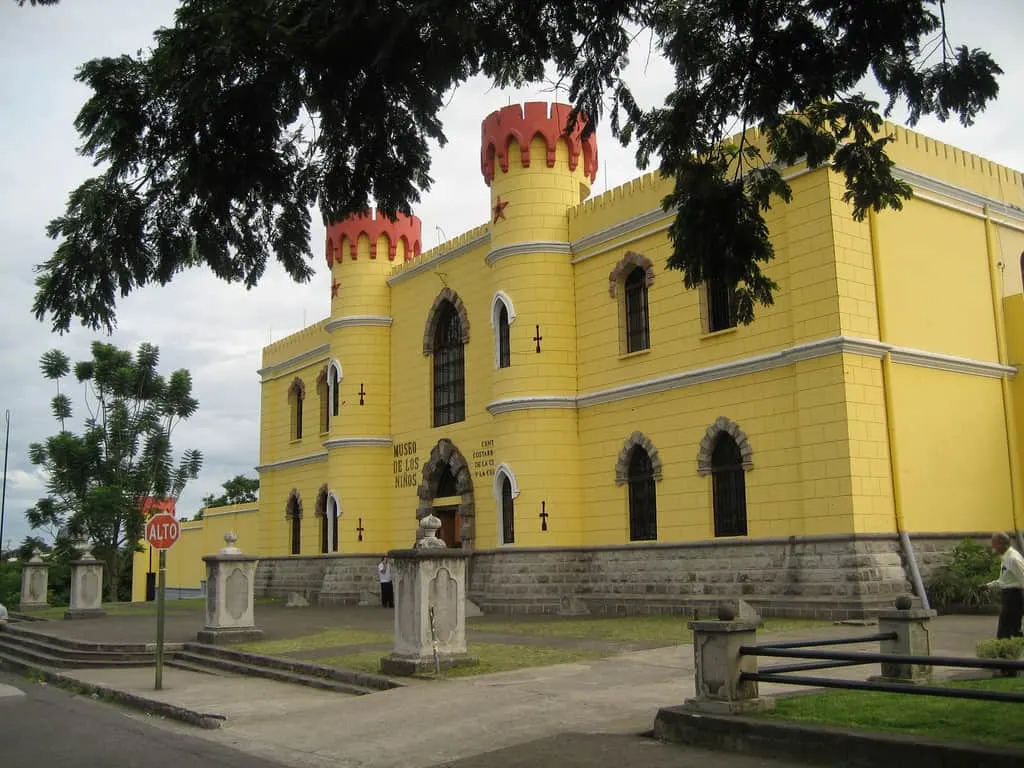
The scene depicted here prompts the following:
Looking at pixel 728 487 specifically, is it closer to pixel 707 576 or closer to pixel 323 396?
pixel 707 576

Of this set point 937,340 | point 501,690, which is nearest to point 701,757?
point 501,690

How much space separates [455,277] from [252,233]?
19.2 metres

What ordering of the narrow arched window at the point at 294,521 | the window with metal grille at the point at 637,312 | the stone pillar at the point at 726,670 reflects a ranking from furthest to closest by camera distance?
the narrow arched window at the point at 294,521
the window with metal grille at the point at 637,312
the stone pillar at the point at 726,670

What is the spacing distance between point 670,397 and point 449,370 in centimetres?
866

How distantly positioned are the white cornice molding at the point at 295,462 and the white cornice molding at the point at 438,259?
665 cm

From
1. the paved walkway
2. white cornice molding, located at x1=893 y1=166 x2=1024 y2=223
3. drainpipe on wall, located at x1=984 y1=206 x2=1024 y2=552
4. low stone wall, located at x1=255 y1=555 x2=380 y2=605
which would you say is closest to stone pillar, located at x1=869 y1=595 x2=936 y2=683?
the paved walkway

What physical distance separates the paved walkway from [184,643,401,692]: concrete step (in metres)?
0.35

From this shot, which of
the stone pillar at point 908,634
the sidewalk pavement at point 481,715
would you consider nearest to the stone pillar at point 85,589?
the sidewalk pavement at point 481,715

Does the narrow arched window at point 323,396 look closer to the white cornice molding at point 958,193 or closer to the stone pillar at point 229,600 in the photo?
the stone pillar at point 229,600

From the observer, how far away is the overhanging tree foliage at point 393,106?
7.56 meters

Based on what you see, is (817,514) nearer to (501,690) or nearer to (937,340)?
(937,340)

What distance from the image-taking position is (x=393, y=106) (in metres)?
8.59

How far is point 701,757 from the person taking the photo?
8312 millimetres

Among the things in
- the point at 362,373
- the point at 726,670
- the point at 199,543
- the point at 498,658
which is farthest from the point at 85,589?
the point at 726,670
